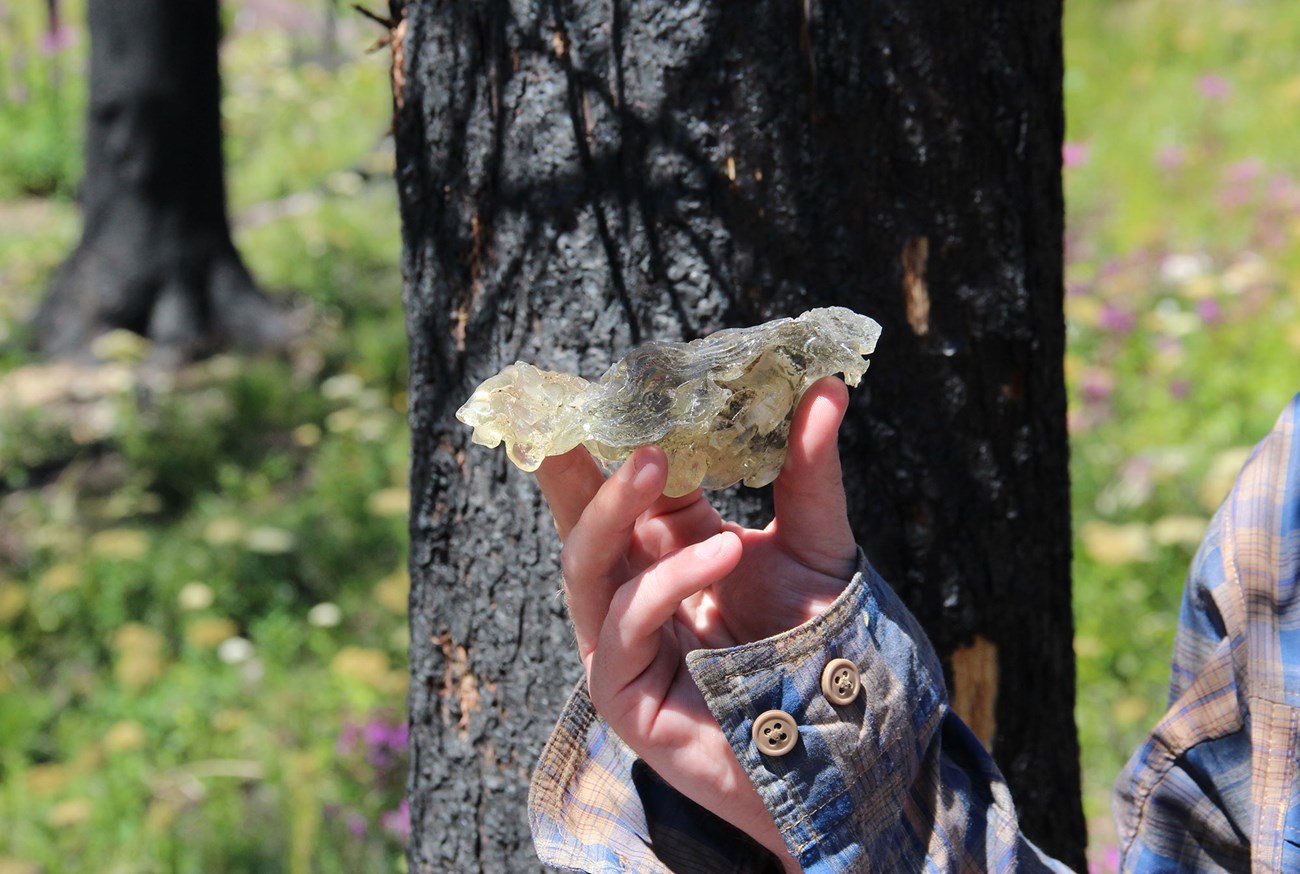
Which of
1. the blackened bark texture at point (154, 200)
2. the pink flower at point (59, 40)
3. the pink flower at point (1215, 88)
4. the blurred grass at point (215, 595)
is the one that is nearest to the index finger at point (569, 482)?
the blurred grass at point (215, 595)

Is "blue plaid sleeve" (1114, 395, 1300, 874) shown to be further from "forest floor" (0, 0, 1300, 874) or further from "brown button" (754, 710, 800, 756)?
"forest floor" (0, 0, 1300, 874)

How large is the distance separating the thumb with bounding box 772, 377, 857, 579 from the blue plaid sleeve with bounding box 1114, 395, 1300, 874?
45cm

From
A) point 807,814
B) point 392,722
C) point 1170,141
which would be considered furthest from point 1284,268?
point 807,814

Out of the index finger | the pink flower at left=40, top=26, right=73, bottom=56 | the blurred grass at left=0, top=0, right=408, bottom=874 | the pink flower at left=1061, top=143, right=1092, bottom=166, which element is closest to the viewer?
the index finger

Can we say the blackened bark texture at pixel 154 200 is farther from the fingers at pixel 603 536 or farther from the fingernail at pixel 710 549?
the fingernail at pixel 710 549

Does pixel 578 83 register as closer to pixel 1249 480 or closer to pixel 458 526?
pixel 458 526

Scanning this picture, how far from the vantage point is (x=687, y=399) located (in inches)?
44.0

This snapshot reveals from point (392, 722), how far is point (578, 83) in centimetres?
243

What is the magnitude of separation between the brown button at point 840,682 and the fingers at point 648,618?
14cm

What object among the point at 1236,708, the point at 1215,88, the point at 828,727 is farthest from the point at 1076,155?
the point at 828,727

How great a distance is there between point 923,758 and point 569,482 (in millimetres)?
452

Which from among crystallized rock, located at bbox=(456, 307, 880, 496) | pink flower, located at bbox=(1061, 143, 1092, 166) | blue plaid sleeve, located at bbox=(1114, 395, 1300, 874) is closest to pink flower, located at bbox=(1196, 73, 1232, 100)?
pink flower, located at bbox=(1061, 143, 1092, 166)

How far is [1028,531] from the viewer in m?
1.68

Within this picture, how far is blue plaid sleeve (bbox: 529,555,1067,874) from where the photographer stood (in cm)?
107
